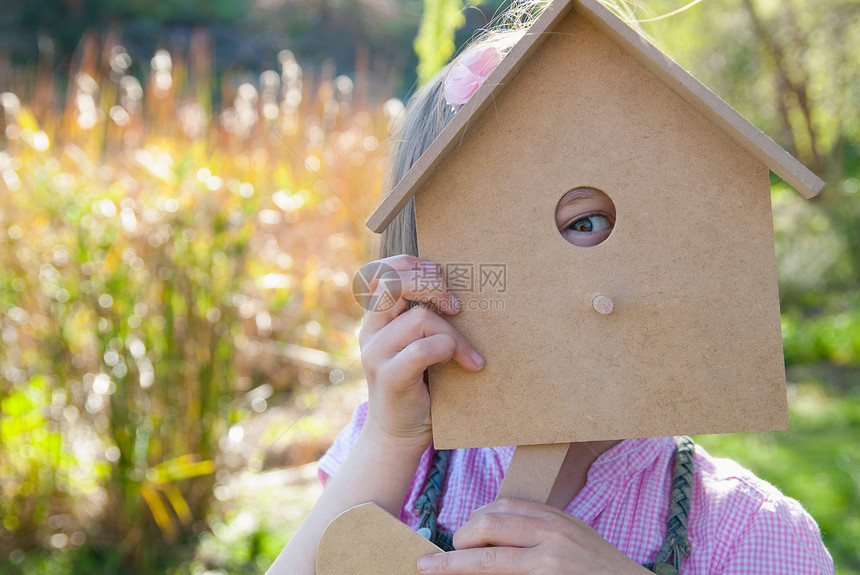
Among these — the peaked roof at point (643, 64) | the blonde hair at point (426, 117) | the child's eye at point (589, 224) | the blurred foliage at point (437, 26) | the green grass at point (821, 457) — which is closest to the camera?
the peaked roof at point (643, 64)

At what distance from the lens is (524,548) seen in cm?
85

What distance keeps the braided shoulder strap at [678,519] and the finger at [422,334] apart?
0.42 m

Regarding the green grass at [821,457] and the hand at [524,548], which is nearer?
the hand at [524,548]

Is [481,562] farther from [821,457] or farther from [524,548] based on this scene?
[821,457]

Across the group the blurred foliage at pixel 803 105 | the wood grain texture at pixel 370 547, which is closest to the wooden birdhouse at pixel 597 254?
the wood grain texture at pixel 370 547

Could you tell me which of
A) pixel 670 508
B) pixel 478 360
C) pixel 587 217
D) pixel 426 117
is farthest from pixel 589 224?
pixel 670 508

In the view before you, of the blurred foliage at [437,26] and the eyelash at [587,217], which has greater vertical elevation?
the blurred foliage at [437,26]

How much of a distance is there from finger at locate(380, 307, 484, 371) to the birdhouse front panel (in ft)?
0.06

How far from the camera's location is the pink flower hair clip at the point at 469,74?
958 mm

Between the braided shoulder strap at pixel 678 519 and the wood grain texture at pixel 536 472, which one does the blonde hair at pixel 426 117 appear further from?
the braided shoulder strap at pixel 678 519

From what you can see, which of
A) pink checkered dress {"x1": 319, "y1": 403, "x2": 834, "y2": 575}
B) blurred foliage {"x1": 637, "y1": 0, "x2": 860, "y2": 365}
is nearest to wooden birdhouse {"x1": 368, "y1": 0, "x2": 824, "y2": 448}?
pink checkered dress {"x1": 319, "y1": 403, "x2": 834, "y2": 575}

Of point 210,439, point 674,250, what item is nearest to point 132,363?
point 210,439

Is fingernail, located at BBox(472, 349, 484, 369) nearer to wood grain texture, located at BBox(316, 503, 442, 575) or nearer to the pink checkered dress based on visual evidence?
wood grain texture, located at BBox(316, 503, 442, 575)

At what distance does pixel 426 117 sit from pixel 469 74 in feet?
0.61
